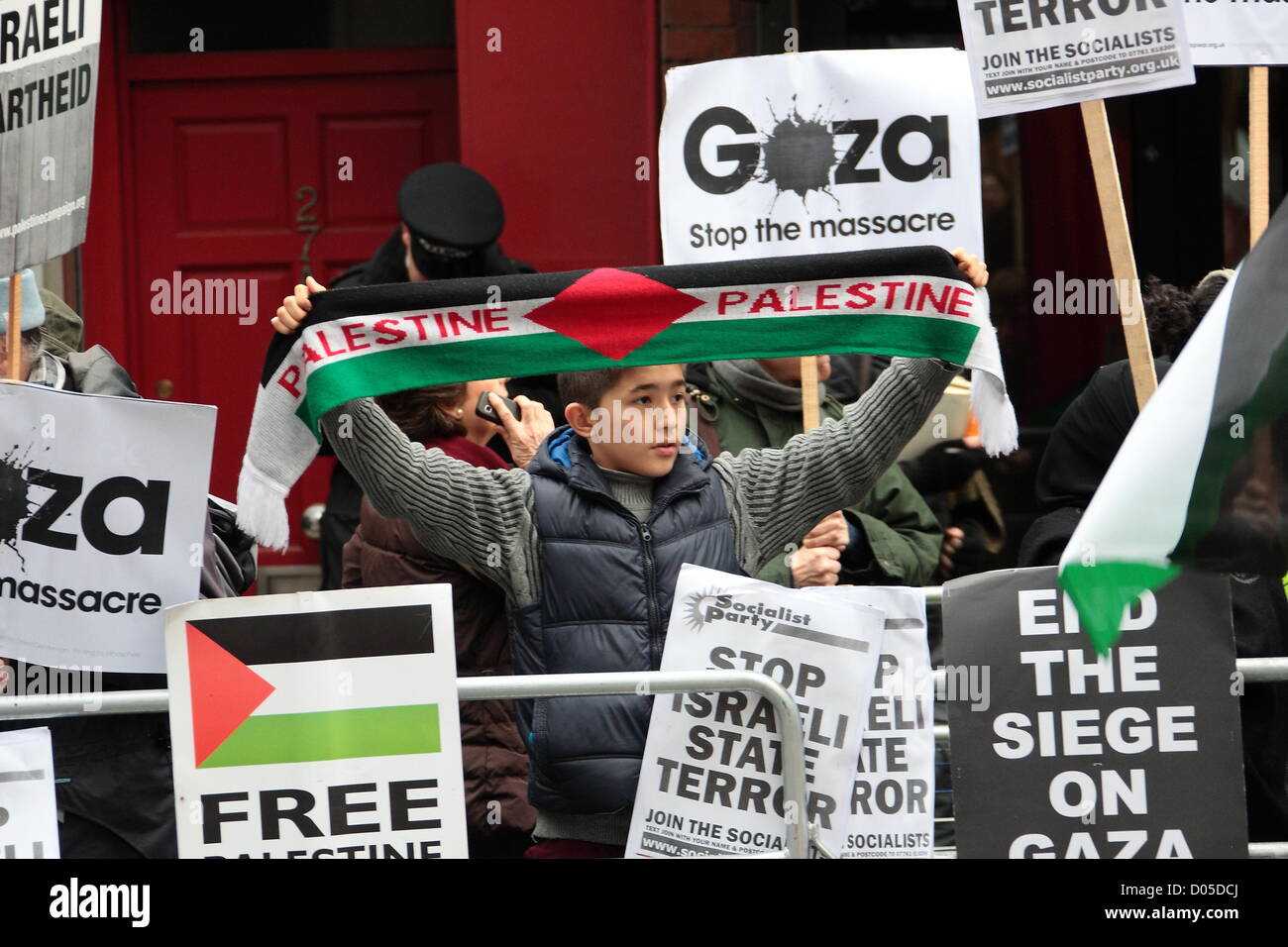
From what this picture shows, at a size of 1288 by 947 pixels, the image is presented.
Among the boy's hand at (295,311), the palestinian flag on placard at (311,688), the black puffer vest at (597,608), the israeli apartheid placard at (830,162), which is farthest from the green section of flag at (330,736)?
the israeli apartheid placard at (830,162)

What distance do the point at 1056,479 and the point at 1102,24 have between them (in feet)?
3.85

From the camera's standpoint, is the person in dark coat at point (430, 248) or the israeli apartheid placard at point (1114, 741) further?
the person in dark coat at point (430, 248)

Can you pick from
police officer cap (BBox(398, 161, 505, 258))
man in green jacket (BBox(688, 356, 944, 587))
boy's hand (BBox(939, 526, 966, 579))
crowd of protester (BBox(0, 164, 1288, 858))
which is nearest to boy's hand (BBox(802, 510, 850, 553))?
man in green jacket (BBox(688, 356, 944, 587))

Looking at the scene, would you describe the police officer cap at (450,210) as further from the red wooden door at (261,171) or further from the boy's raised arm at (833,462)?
the boy's raised arm at (833,462)

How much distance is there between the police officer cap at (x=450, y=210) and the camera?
234 inches

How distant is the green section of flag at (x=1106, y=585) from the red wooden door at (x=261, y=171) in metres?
4.84

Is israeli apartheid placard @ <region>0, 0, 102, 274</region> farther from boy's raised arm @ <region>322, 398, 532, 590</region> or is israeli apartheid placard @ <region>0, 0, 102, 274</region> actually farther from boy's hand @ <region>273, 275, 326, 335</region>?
boy's raised arm @ <region>322, 398, 532, 590</region>

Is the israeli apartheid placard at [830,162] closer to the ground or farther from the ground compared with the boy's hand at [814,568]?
farther from the ground

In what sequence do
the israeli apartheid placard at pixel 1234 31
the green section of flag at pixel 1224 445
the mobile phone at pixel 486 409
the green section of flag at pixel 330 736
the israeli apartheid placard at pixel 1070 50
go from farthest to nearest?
the israeli apartheid placard at pixel 1234 31, the mobile phone at pixel 486 409, the israeli apartheid placard at pixel 1070 50, the green section of flag at pixel 330 736, the green section of flag at pixel 1224 445

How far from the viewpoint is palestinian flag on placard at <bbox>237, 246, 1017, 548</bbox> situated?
3.88m

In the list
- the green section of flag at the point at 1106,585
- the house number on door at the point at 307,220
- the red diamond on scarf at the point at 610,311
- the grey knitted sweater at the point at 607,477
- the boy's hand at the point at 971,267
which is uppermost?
the house number on door at the point at 307,220

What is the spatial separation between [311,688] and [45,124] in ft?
4.86

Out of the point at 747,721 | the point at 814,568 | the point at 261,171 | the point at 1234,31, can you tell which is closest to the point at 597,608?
the point at 747,721

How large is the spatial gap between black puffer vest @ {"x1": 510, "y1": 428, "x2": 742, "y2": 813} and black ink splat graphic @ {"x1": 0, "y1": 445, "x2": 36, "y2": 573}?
3.52ft
